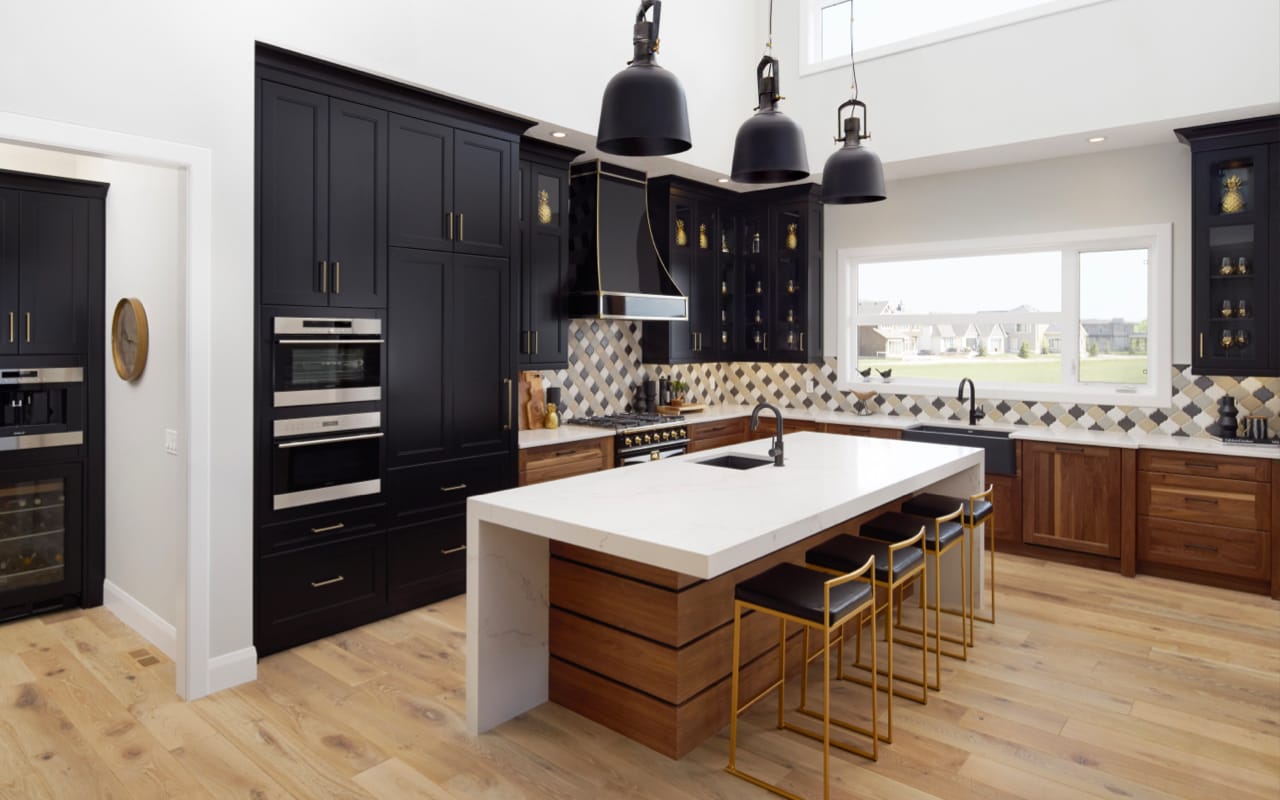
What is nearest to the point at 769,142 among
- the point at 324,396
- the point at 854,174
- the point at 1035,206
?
the point at 854,174

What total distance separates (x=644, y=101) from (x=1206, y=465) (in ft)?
13.9

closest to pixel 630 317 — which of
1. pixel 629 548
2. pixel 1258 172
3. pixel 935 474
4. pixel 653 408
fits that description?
pixel 653 408

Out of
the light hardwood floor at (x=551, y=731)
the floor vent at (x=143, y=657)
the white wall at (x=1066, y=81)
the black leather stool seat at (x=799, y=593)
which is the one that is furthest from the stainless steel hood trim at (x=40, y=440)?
the white wall at (x=1066, y=81)

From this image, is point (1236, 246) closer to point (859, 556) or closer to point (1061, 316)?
point (1061, 316)

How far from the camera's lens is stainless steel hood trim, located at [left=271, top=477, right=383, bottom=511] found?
363cm

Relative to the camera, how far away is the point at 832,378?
690cm

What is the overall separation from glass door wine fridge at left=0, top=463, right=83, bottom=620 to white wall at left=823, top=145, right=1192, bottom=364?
5.50 metres

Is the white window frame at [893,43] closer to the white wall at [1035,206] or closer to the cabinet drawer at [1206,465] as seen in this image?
the white wall at [1035,206]

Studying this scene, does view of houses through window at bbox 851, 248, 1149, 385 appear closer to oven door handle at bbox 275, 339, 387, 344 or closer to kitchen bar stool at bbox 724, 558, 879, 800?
kitchen bar stool at bbox 724, 558, 879, 800

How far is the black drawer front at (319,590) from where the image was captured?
3.63 metres

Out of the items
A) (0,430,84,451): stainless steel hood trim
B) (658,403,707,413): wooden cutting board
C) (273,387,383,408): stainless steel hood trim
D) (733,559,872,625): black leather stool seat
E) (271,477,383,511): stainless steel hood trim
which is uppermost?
(273,387,383,408): stainless steel hood trim

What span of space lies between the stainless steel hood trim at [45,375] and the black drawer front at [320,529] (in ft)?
5.15

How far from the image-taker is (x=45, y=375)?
13.4 feet

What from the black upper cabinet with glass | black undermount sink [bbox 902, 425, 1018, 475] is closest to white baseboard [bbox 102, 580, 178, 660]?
black undermount sink [bbox 902, 425, 1018, 475]
